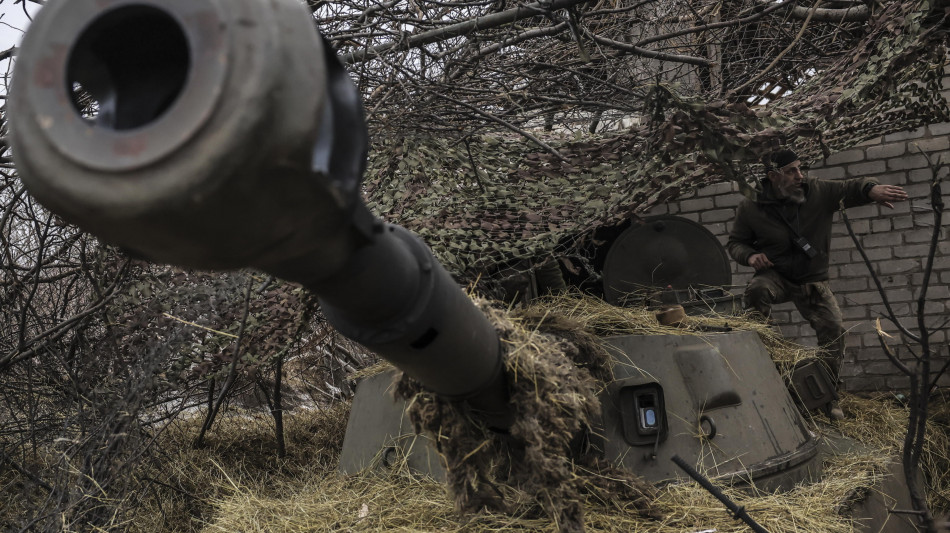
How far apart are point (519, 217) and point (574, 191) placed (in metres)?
0.32

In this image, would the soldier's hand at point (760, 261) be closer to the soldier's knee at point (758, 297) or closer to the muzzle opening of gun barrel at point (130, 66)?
the soldier's knee at point (758, 297)

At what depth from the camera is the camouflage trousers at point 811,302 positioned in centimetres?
550

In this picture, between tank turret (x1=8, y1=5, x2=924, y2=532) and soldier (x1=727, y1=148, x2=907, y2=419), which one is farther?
soldier (x1=727, y1=148, x2=907, y2=419)

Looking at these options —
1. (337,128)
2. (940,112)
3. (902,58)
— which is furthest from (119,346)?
(940,112)

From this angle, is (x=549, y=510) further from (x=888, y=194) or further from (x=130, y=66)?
(x=888, y=194)

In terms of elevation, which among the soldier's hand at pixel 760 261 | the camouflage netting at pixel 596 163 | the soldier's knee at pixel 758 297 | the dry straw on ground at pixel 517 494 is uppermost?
the camouflage netting at pixel 596 163

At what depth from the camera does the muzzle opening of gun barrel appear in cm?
107

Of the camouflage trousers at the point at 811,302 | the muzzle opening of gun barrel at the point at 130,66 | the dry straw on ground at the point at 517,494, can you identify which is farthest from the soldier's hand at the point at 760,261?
the muzzle opening of gun barrel at the point at 130,66

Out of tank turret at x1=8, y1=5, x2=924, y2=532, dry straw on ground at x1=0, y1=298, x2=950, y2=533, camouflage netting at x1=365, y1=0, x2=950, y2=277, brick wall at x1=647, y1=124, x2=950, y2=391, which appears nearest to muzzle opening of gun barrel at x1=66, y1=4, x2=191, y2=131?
tank turret at x1=8, y1=5, x2=924, y2=532

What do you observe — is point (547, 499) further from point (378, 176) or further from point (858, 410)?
point (858, 410)

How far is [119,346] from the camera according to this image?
15.3 ft

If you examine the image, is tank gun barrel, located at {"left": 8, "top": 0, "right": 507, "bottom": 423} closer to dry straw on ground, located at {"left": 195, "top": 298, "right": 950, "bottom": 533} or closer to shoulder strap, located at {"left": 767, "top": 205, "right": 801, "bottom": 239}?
dry straw on ground, located at {"left": 195, "top": 298, "right": 950, "bottom": 533}

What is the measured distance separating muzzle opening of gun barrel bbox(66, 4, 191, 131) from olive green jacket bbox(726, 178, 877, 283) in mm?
4908

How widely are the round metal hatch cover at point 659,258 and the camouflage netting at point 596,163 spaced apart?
842 millimetres
